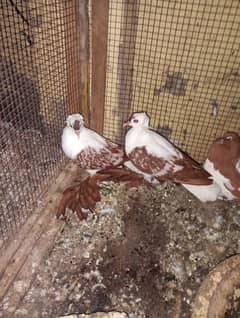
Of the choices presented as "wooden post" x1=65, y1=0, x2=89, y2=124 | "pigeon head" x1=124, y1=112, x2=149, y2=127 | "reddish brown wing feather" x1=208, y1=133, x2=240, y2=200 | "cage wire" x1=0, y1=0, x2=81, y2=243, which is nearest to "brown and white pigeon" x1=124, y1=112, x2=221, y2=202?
"pigeon head" x1=124, y1=112, x2=149, y2=127

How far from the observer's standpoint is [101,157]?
2.11 meters

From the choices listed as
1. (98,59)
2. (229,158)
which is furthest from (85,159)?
(229,158)

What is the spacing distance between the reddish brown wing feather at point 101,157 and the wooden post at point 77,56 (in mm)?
350

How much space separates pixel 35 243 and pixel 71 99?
0.98 m

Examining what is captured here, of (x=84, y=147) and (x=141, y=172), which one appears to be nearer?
(x=84, y=147)

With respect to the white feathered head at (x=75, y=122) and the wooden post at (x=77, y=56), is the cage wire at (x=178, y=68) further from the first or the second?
the white feathered head at (x=75, y=122)

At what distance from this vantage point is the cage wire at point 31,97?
1.89 meters

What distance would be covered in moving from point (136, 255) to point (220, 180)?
2.38 feet

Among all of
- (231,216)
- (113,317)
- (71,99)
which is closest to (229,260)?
(113,317)

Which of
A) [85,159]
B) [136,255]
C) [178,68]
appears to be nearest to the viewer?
[136,255]

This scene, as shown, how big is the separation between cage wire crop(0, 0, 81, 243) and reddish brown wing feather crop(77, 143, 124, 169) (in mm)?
283

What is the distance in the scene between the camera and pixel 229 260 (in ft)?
4.19

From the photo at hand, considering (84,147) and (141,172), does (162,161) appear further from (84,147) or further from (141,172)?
(84,147)

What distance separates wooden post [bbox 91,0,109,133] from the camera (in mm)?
1835
